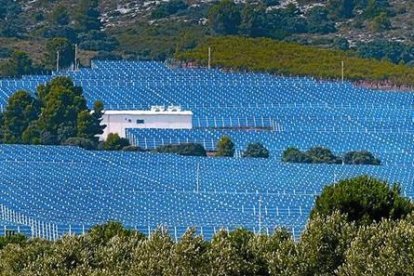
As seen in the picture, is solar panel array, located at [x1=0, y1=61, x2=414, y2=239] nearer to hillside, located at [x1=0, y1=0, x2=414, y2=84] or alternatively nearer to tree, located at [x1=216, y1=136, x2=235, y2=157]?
tree, located at [x1=216, y1=136, x2=235, y2=157]

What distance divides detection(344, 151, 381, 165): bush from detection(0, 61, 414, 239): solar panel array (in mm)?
717

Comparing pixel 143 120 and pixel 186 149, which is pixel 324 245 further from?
pixel 143 120

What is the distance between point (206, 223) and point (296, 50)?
257 feet

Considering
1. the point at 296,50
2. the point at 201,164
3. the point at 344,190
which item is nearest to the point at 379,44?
the point at 296,50

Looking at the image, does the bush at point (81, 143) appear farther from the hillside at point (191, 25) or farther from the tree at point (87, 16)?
the tree at point (87, 16)

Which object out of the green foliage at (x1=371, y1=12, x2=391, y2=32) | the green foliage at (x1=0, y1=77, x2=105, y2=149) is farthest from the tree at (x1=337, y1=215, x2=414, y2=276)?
the green foliage at (x1=371, y1=12, x2=391, y2=32)

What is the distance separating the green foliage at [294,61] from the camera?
490 feet

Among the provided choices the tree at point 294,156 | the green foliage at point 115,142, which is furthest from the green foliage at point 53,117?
the tree at point 294,156

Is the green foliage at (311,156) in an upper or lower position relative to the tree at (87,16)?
lower

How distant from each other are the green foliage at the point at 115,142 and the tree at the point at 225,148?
181 inches

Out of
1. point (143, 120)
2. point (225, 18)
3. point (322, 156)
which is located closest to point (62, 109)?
point (143, 120)

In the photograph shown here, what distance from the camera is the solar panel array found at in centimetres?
8112

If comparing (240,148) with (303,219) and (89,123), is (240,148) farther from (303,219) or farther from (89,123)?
(303,219)

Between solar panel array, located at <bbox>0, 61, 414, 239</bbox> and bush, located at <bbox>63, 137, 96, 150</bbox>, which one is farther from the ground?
solar panel array, located at <bbox>0, 61, 414, 239</bbox>
